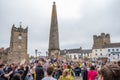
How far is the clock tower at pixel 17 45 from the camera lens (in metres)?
76.8

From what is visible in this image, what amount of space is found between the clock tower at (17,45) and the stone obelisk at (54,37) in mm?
34260

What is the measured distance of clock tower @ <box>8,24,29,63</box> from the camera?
7681 cm

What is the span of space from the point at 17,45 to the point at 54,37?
36.4 m

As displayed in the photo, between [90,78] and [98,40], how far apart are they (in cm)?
10538

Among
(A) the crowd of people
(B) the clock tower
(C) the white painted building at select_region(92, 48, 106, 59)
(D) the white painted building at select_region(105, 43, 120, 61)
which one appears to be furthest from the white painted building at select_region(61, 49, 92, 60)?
(A) the crowd of people

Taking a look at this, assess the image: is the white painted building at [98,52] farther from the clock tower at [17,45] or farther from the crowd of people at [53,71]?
the crowd of people at [53,71]

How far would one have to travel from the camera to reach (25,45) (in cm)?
7819

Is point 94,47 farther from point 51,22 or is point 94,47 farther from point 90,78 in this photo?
point 90,78

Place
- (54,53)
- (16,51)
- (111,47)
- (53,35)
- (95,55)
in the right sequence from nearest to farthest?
(54,53)
(53,35)
(16,51)
(111,47)
(95,55)

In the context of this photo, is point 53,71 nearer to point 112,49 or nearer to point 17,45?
point 17,45

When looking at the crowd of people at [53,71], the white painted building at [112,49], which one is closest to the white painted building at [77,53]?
the white painted building at [112,49]

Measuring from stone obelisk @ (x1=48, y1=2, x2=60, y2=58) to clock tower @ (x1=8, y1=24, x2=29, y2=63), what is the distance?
112 ft

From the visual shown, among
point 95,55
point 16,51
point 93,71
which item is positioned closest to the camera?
point 93,71

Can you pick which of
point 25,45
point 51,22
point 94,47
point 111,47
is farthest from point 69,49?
point 51,22
